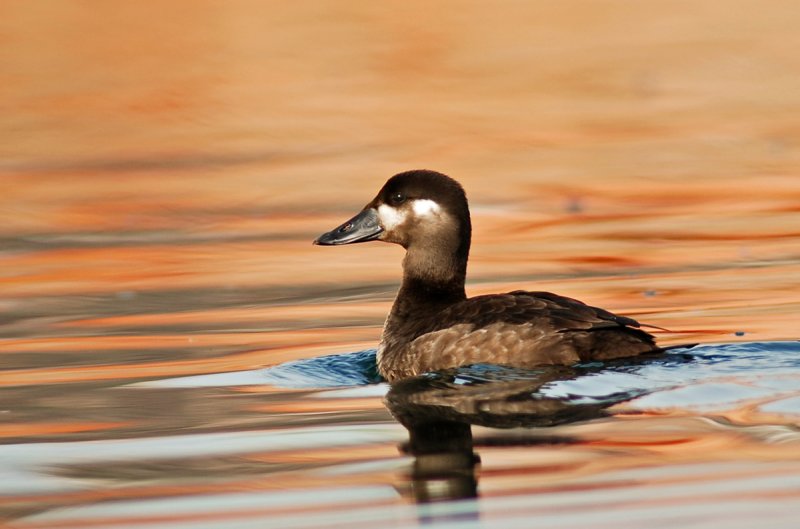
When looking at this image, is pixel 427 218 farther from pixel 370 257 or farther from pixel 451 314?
pixel 370 257

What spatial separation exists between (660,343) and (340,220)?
415cm

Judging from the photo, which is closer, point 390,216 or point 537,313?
point 537,313

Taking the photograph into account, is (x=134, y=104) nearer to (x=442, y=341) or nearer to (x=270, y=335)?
(x=270, y=335)

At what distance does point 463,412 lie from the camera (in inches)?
260

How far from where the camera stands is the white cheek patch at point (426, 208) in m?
8.11

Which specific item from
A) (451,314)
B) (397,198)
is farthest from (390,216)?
(451,314)

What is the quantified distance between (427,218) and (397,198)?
21 centimetres

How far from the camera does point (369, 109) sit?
16625 millimetres

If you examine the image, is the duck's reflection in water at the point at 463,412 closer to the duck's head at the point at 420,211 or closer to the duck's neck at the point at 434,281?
the duck's neck at the point at 434,281

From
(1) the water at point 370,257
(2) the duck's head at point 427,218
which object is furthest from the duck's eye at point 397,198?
(1) the water at point 370,257

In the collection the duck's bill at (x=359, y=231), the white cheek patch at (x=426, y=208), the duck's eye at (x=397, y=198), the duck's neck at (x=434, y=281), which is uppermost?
the duck's eye at (x=397, y=198)

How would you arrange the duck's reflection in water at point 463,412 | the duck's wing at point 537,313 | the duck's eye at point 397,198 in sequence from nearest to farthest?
the duck's reflection in water at point 463,412 → the duck's wing at point 537,313 → the duck's eye at point 397,198

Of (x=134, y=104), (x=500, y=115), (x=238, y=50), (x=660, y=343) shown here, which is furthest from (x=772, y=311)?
(x=238, y=50)

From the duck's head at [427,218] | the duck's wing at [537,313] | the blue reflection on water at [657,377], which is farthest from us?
the duck's head at [427,218]
